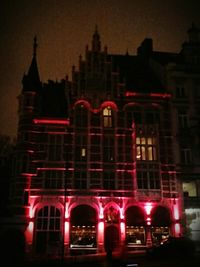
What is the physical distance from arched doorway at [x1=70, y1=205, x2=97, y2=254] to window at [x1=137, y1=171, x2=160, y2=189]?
5.29 meters

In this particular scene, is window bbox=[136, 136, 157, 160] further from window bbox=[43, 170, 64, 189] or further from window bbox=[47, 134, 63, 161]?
window bbox=[43, 170, 64, 189]

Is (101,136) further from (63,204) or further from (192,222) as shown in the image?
(192,222)

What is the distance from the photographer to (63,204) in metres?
31.0

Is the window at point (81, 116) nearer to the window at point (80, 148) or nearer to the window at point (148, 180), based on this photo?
the window at point (80, 148)

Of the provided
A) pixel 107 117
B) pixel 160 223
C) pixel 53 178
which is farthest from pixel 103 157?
pixel 160 223

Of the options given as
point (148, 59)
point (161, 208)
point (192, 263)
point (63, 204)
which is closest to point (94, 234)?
point (63, 204)

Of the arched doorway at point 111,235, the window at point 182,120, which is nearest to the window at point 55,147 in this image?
the arched doorway at point 111,235

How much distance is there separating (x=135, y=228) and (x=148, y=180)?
4670 millimetres

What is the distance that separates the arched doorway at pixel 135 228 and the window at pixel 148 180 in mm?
2707

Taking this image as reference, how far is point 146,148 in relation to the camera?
111ft

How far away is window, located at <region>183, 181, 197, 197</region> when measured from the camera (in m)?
33.4

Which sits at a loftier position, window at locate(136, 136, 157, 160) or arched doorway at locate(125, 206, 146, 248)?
window at locate(136, 136, 157, 160)

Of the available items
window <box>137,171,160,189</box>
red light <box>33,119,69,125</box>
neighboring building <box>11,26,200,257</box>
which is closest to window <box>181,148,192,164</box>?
neighboring building <box>11,26,200,257</box>

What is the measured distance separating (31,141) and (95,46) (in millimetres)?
12355
